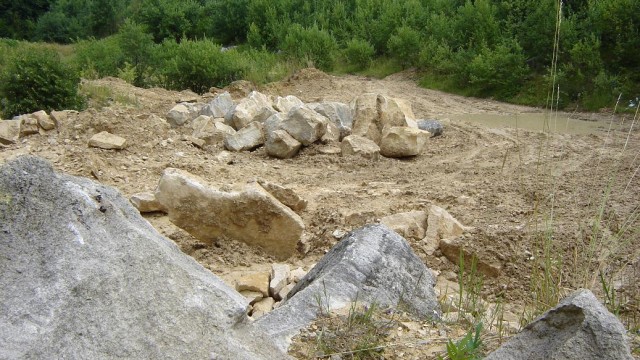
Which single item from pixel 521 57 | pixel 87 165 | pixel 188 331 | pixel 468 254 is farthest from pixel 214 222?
pixel 521 57

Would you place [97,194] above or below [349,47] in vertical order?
above

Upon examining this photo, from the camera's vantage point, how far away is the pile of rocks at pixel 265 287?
437cm

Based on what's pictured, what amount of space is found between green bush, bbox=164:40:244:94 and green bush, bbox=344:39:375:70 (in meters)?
4.27

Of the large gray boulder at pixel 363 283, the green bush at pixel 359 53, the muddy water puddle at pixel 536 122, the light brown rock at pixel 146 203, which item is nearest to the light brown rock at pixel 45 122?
the light brown rock at pixel 146 203

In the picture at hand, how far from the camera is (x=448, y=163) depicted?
8.52 meters

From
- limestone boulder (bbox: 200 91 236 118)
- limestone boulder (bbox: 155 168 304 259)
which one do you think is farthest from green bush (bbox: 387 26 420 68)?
limestone boulder (bbox: 155 168 304 259)

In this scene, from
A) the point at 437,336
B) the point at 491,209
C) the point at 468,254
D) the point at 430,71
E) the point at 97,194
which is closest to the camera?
the point at 97,194

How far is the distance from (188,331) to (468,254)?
133 inches

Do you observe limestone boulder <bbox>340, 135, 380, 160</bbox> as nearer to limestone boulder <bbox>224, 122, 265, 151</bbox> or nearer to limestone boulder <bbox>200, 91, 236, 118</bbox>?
limestone boulder <bbox>224, 122, 265, 151</bbox>

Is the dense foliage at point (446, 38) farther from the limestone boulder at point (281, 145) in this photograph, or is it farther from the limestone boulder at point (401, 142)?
the limestone boulder at point (281, 145)

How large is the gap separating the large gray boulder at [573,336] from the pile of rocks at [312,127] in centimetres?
644

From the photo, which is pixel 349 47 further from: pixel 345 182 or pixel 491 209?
pixel 491 209

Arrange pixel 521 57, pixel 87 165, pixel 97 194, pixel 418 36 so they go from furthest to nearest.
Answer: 1. pixel 418 36
2. pixel 521 57
3. pixel 87 165
4. pixel 97 194

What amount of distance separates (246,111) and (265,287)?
5.52 m
